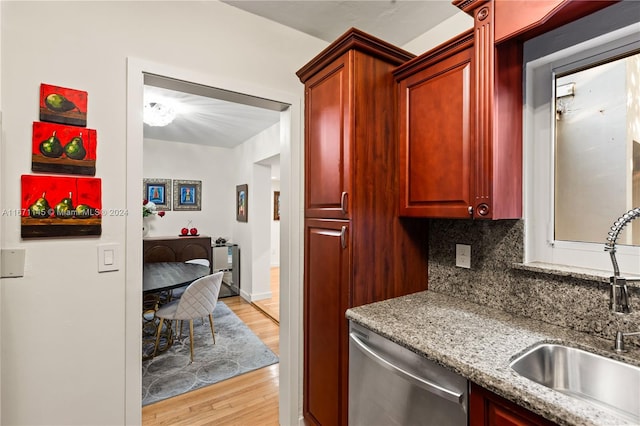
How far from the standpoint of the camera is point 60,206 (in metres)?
1.29

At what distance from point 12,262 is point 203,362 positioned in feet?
6.42

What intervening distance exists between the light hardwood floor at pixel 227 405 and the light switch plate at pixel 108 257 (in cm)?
128

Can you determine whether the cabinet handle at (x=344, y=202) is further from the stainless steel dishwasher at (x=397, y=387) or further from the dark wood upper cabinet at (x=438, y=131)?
the stainless steel dishwasher at (x=397, y=387)

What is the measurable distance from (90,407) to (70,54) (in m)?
1.59

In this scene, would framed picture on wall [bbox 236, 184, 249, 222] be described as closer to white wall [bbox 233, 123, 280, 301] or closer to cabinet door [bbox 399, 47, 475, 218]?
white wall [bbox 233, 123, 280, 301]

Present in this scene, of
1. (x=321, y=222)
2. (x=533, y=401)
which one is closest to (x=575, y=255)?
(x=533, y=401)

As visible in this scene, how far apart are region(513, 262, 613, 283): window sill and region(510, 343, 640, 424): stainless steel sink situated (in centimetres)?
26

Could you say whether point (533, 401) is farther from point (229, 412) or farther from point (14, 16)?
point (14, 16)

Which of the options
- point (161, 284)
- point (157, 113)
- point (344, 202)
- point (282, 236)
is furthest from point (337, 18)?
point (161, 284)

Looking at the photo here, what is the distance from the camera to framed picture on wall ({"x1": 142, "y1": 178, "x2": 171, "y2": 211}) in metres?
4.70

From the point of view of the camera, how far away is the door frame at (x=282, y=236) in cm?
144

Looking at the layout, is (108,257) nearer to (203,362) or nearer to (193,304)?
(193,304)

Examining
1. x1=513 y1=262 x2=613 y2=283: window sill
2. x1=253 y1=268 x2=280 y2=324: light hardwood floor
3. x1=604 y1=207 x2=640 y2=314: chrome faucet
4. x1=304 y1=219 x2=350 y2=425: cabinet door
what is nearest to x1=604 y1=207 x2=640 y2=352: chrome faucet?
x1=604 y1=207 x2=640 y2=314: chrome faucet

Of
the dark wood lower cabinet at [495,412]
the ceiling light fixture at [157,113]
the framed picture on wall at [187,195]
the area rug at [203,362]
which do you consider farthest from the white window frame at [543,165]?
the framed picture on wall at [187,195]
